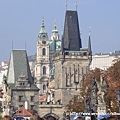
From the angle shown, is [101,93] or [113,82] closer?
[101,93]

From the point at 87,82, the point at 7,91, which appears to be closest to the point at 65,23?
the point at 87,82

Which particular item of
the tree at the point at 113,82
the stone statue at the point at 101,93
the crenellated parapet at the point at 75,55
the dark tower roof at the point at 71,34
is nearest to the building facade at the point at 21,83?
the crenellated parapet at the point at 75,55

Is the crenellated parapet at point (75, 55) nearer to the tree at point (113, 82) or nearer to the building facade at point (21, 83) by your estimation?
the building facade at point (21, 83)

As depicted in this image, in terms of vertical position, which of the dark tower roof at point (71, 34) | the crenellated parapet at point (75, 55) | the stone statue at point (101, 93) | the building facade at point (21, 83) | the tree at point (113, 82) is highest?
the dark tower roof at point (71, 34)

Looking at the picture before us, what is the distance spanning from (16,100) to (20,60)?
7.54 metres

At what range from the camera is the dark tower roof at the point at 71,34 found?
12275 cm

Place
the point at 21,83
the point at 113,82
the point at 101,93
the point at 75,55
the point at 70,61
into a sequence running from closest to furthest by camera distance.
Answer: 1. the point at 101,93
2. the point at 113,82
3. the point at 21,83
4. the point at 75,55
5. the point at 70,61

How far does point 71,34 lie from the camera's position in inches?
4835

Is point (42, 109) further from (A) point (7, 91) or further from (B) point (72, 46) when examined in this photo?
(A) point (7, 91)

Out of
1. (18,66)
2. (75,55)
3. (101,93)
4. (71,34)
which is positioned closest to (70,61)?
(75,55)

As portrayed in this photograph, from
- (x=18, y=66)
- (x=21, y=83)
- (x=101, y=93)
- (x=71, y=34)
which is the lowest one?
(x=101, y=93)

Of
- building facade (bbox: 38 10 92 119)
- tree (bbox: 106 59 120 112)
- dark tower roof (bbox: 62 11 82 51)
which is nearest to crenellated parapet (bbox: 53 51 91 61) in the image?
building facade (bbox: 38 10 92 119)

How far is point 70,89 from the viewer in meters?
121

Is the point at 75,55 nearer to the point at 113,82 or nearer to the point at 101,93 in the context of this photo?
the point at 113,82
